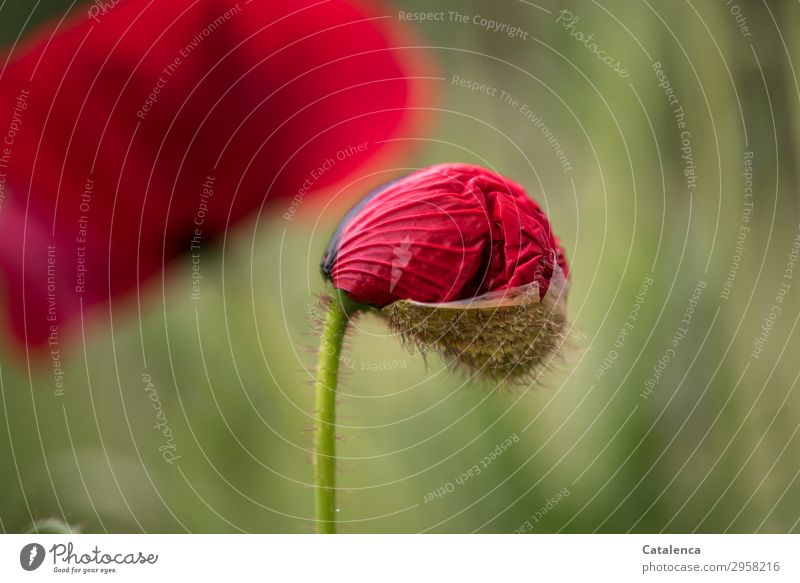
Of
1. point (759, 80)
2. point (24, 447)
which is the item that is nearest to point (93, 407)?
point (24, 447)

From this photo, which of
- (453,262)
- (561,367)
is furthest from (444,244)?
(561,367)

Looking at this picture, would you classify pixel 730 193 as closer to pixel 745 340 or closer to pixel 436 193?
pixel 745 340
